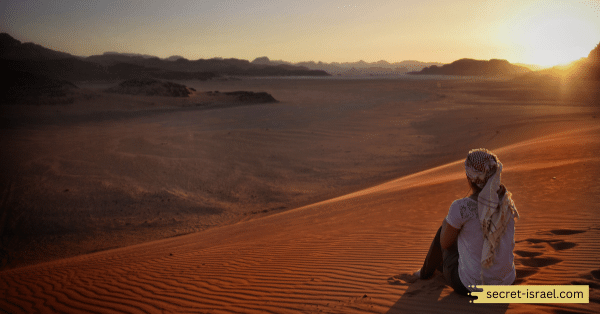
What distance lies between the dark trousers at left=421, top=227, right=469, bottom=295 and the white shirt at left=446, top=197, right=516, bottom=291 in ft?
0.31

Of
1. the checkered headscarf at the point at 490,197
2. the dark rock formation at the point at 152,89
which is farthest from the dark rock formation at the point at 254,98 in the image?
the checkered headscarf at the point at 490,197

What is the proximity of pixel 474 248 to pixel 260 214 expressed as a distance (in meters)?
6.80

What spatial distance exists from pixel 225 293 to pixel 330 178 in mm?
8945

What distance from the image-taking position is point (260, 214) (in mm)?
9234

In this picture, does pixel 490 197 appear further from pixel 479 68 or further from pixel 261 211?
pixel 479 68

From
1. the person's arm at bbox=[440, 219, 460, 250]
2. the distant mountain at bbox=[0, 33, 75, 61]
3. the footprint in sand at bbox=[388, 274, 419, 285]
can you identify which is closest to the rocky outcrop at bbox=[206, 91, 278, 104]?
the footprint in sand at bbox=[388, 274, 419, 285]

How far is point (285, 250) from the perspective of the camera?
526 centimetres

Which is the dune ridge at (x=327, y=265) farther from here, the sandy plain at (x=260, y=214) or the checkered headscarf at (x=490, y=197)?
the checkered headscarf at (x=490, y=197)

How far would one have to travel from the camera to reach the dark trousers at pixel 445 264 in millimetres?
3058

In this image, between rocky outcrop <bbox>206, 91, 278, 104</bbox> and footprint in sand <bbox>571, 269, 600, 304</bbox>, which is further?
rocky outcrop <bbox>206, 91, 278, 104</bbox>

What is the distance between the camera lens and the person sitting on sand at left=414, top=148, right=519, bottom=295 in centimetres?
268

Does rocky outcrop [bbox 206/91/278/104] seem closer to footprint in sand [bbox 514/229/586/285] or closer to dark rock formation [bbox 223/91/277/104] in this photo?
dark rock formation [bbox 223/91/277/104]

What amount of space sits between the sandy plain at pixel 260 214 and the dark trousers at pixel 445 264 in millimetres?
94

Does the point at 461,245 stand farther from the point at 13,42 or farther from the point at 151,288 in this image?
the point at 13,42
